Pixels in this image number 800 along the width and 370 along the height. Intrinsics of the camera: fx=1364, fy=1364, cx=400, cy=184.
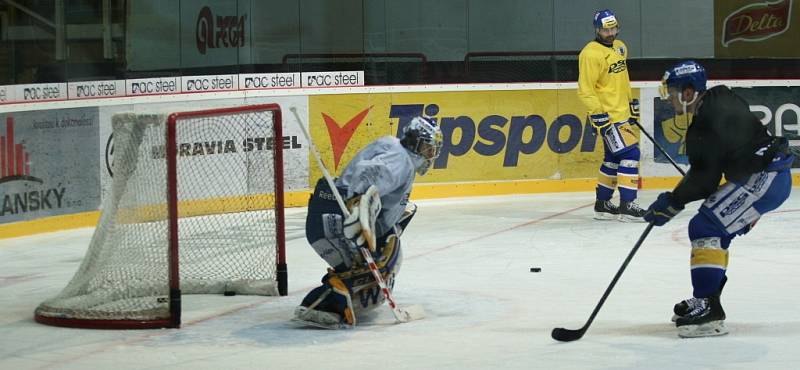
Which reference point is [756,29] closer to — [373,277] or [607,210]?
[607,210]

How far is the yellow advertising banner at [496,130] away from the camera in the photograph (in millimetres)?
11211

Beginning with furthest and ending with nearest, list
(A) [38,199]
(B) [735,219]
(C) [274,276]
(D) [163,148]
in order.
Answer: (A) [38,199], (C) [274,276], (D) [163,148], (B) [735,219]

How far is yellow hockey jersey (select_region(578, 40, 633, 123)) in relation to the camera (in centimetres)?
962

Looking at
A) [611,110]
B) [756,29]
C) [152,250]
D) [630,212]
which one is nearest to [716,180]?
[152,250]

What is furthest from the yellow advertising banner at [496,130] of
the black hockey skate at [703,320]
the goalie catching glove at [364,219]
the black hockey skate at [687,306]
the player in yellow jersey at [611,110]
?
the black hockey skate at [703,320]

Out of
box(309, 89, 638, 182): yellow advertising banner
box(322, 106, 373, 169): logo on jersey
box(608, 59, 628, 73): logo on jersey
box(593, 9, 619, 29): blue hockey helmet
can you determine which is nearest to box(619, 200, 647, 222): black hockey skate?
box(608, 59, 628, 73): logo on jersey

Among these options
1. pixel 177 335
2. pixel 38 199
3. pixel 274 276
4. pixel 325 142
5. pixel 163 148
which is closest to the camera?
pixel 177 335

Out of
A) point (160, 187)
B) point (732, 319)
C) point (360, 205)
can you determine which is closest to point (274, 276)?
point (160, 187)

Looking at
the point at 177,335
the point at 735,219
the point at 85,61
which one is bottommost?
the point at 177,335

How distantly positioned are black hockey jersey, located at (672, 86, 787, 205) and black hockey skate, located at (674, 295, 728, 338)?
1.41ft

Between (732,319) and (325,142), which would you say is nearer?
(732,319)

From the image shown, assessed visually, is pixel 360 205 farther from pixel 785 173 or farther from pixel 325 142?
pixel 325 142

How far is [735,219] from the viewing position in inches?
210

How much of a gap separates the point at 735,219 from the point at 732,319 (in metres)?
0.67
